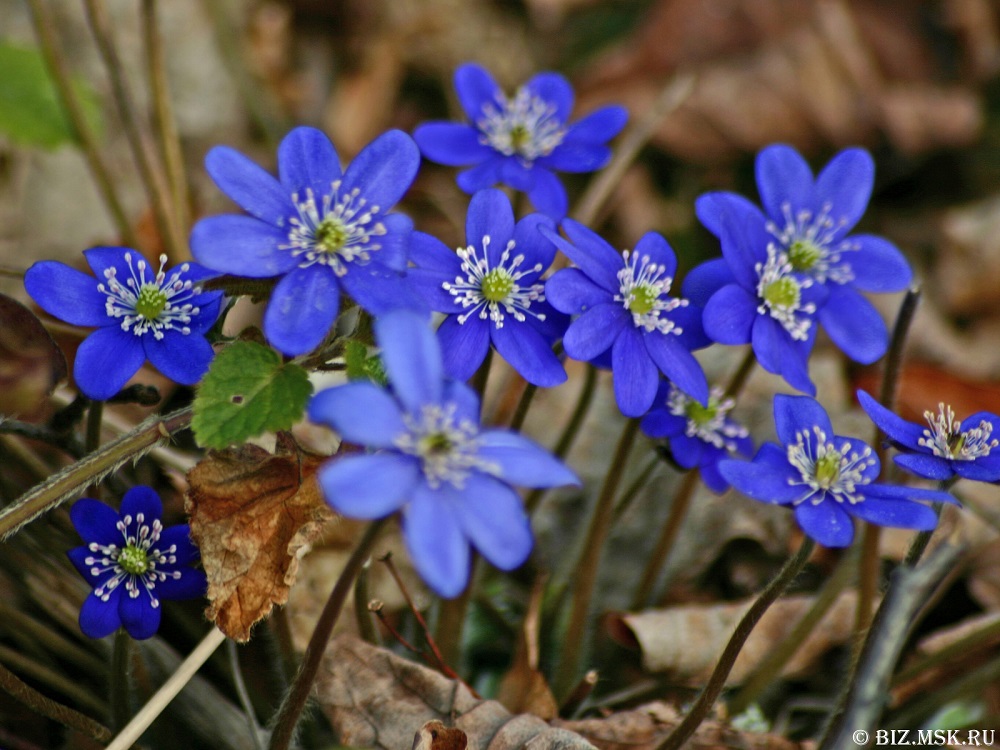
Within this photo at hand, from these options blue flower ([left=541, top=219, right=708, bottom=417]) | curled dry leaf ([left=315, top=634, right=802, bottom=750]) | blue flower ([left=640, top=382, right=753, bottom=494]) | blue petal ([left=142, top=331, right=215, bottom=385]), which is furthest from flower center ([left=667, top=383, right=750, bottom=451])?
blue petal ([left=142, top=331, right=215, bottom=385])

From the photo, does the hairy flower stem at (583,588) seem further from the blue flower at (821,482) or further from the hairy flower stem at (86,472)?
the hairy flower stem at (86,472)

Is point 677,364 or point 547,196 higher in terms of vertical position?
point 547,196

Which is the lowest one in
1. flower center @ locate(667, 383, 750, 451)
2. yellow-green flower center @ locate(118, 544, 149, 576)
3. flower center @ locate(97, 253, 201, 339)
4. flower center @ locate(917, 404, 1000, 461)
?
yellow-green flower center @ locate(118, 544, 149, 576)

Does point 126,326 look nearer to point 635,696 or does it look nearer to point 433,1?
point 635,696

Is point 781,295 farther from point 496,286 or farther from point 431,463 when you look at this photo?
point 431,463

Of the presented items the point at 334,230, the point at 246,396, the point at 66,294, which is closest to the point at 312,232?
the point at 334,230

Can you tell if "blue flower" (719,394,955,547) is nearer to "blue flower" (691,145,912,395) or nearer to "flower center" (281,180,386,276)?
"blue flower" (691,145,912,395)

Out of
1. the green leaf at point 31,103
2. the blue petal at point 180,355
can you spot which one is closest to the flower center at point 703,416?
the blue petal at point 180,355
